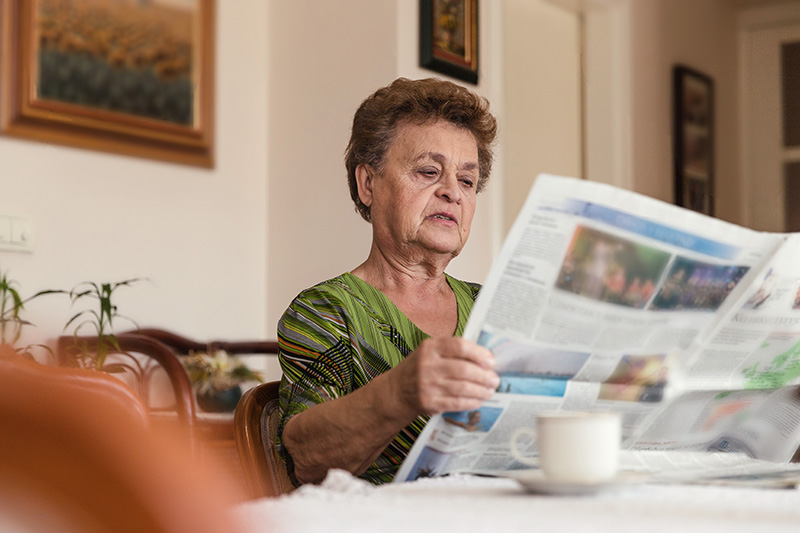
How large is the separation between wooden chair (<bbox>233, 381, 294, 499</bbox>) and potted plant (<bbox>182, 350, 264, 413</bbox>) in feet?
4.80

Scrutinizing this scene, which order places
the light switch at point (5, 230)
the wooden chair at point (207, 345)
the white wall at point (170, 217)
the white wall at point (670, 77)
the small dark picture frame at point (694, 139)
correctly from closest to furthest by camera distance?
1. the light switch at point (5, 230)
2. the white wall at point (170, 217)
3. the wooden chair at point (207, 345)
4. the white wall at point (670, 77)
5. the small dark picture frame at point (694, 139)

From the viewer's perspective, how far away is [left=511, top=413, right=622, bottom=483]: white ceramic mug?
0.71 metres

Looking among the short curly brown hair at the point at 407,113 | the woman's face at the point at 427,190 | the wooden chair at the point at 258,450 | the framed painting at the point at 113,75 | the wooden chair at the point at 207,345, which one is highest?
Answer: the framed painting at the point at 113,75

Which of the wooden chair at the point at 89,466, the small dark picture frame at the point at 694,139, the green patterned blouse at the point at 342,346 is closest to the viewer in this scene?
the wooden chair at the point at 89,466

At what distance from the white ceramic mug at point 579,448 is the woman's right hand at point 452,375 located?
0.10 m

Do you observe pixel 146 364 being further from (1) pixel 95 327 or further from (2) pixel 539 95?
(2) pixel 539 95

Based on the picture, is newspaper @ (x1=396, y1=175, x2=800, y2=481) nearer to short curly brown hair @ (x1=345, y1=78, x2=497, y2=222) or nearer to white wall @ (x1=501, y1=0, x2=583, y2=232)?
short curly brown hair @ (x1=345, y1=78, x2=497, y2=222)

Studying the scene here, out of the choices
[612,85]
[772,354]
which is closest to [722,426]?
[772,354]

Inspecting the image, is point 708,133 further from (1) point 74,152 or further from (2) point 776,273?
(2) point 776,273

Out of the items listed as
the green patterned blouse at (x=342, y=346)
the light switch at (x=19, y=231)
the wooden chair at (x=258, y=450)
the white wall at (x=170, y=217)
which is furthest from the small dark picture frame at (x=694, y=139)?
the wooden chair at (x=258, y=450)

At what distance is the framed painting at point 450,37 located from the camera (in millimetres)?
2949

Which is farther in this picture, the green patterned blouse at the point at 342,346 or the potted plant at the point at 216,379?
the potted plant at the point at 216,379

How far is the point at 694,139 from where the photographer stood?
4531mm

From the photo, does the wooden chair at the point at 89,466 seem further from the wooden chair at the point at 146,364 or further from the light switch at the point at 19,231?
the light switch at the point at 19,231
